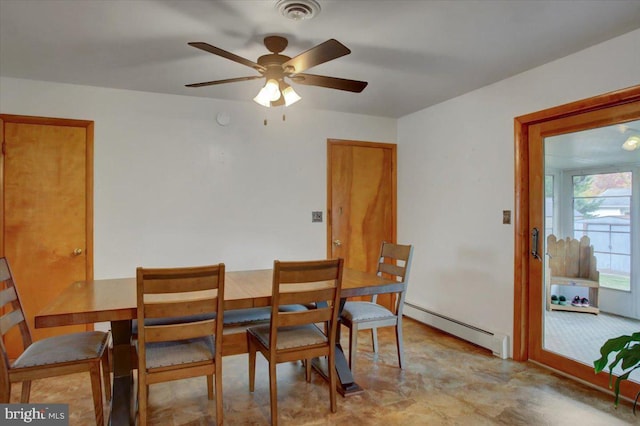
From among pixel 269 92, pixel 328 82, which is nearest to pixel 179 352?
pixel 269 92

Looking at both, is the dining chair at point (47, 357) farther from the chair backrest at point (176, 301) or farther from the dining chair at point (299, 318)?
the dining chair at point (299, 318)

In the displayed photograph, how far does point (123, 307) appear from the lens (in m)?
1.78

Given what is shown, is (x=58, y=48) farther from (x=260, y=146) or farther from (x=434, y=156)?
(x=434, y=156)

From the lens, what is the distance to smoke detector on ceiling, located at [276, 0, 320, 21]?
190 cm

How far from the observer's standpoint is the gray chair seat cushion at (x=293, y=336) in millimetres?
2113

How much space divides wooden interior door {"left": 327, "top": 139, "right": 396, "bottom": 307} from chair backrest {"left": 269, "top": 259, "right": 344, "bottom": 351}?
1.96 m

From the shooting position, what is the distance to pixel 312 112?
399 cm

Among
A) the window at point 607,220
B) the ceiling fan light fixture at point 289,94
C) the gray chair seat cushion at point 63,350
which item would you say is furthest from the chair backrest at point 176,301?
the window at point 607,220

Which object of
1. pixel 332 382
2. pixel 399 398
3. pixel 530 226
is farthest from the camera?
pixel 530 226

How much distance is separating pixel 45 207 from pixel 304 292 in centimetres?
251

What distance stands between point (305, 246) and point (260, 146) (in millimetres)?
1150

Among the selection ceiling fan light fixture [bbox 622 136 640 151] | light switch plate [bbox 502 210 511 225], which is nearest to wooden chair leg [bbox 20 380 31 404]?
light switch plate [bbox 502 210 511 225]

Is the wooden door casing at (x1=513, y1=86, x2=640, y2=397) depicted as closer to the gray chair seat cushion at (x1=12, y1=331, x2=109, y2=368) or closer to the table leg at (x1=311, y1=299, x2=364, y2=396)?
the table leg at (x1=311, y1=299, x2=364, y2=396)

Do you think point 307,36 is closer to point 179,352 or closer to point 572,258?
point 179,352
